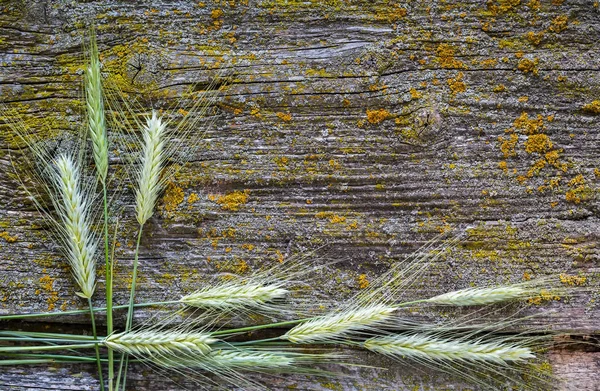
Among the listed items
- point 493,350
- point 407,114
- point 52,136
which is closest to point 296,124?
point 407,114

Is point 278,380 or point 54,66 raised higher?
point 54,66

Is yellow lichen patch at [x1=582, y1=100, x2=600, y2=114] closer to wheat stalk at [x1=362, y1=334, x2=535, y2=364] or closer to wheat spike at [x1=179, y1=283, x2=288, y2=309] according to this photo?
wheat stalk at [x1=362, y1=334, x2=535, y2=364]

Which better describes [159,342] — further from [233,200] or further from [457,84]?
[457,84]

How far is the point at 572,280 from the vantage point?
107cm

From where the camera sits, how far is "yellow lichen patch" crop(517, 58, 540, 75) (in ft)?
3.56

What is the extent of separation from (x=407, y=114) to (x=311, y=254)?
16.0 inches

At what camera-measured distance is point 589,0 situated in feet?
3.55

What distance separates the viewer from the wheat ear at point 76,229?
105 cm

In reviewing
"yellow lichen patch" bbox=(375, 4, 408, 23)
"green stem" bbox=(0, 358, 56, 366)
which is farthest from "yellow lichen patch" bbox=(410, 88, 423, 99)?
"green stem" bbox=(0, 358, 56, 366)

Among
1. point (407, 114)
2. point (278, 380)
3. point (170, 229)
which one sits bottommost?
point (278, 380)

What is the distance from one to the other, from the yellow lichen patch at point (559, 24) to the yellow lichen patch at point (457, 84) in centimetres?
24

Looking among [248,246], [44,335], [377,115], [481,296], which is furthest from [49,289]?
[481,296]

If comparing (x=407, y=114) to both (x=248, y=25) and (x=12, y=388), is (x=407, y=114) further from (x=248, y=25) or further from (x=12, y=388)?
(x=12, y=388)

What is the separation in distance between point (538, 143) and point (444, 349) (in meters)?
0.53
